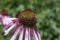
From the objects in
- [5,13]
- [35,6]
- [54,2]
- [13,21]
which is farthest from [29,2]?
[13,21]

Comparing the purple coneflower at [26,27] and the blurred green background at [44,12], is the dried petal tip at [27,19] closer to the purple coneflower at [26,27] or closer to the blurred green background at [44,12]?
the purple coneflower at [26,27]

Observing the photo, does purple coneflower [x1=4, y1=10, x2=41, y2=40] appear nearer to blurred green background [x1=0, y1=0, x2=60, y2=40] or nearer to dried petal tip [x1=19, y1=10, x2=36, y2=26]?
dried petal tip [x1=19, y1=10, x2=36, y2=26]

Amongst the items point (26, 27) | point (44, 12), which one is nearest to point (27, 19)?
point (26, 27)

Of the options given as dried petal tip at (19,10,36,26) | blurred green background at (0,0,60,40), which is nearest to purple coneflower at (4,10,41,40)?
dried petal tip at (19,10,36,26)

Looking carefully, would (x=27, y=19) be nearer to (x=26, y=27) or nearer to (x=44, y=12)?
(x=26, y=27)

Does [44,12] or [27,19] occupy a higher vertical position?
[27,19]

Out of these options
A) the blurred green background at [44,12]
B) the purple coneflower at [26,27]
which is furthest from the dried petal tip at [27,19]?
the blurred green background at [44,12]
